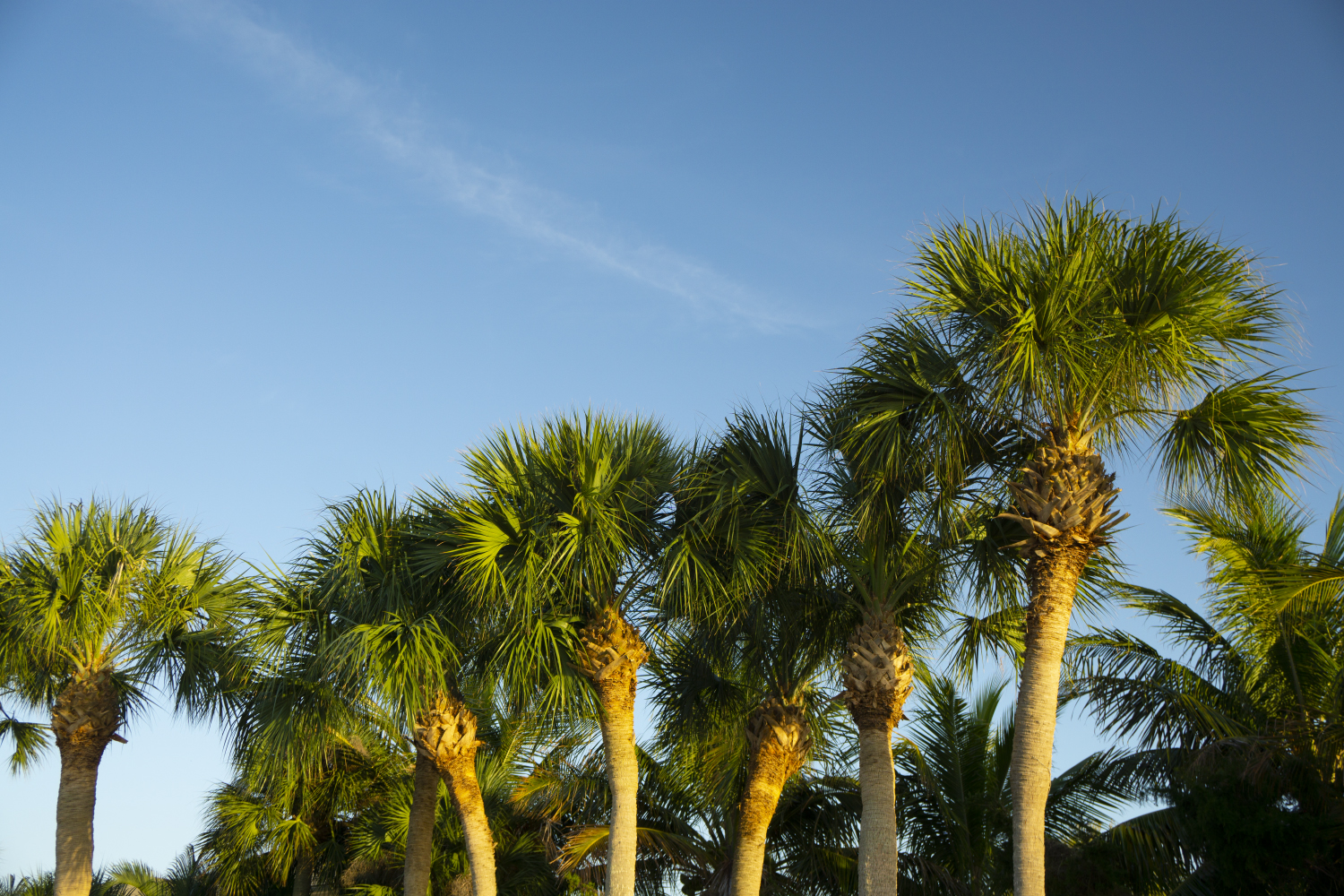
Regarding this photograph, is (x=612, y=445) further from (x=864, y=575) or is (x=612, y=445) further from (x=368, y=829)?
(x=368, y=829)

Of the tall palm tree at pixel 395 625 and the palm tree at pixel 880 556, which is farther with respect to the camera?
the tall palm tree at pixel 395 625

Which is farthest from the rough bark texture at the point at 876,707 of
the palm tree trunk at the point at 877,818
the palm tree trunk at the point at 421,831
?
the palm tree trunk at the point at 421,831

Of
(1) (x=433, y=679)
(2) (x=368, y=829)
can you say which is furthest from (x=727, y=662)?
(2) (x=368, y=829)

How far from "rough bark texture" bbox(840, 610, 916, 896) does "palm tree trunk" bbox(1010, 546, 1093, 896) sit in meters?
2.43

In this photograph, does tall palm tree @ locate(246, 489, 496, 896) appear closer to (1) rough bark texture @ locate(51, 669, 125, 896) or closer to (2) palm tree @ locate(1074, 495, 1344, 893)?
(1) rough bark texture @ locate(51, 669, 125, 896)

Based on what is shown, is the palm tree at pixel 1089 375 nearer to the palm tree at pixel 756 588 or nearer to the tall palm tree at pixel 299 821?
the palm tree at pixel 756 588

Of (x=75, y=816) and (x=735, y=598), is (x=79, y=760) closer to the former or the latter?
(x=75, y=816)

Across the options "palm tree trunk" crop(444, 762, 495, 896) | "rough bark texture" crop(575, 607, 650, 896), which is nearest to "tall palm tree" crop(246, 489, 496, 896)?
"palm tree trunk" crop(444, 762, 495, 896)

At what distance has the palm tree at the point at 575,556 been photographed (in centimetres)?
1342

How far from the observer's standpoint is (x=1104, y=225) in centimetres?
1088

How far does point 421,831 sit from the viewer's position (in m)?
15.8

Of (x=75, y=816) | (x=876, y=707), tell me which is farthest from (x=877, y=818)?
(x=75, y=816)

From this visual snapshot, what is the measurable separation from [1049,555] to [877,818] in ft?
13.0

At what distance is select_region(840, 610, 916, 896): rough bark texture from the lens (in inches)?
498
